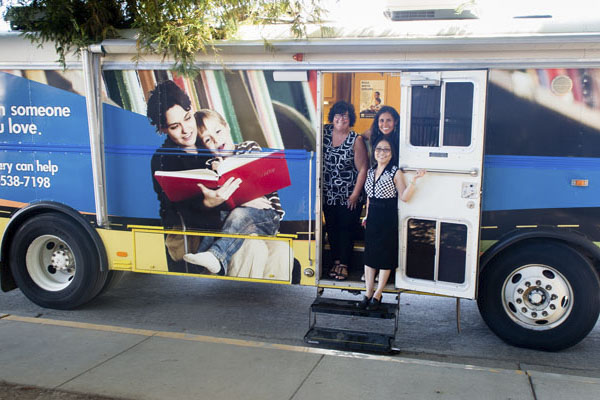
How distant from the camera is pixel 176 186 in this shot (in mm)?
5801

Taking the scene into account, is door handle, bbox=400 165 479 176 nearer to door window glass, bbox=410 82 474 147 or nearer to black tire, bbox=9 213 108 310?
door window glass, bbox=410 82 474 147

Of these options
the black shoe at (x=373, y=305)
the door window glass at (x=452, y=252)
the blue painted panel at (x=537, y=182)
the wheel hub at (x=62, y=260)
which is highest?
the blue painted panel at (x=537, y=182)

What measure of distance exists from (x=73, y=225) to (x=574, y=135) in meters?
5.03

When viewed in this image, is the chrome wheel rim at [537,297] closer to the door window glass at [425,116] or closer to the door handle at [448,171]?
the door handle at [448,171]

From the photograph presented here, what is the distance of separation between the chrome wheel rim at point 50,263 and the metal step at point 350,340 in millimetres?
2896

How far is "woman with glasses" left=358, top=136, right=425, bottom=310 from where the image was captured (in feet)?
17.2

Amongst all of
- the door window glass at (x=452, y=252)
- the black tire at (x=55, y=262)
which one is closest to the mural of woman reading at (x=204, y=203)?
the black tire at (x=55, y=262)

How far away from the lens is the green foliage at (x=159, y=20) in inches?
209

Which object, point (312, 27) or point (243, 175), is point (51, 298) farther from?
point (312, 27)

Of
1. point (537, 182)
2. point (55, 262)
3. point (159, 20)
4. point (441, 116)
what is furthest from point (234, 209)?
point (537, 182)

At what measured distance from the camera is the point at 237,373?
4520mm

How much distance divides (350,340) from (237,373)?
116 cm

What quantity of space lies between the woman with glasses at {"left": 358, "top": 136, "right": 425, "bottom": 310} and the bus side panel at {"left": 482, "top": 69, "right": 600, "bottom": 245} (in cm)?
81

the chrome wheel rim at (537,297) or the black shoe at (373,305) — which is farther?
the black shoe at (373,305)
